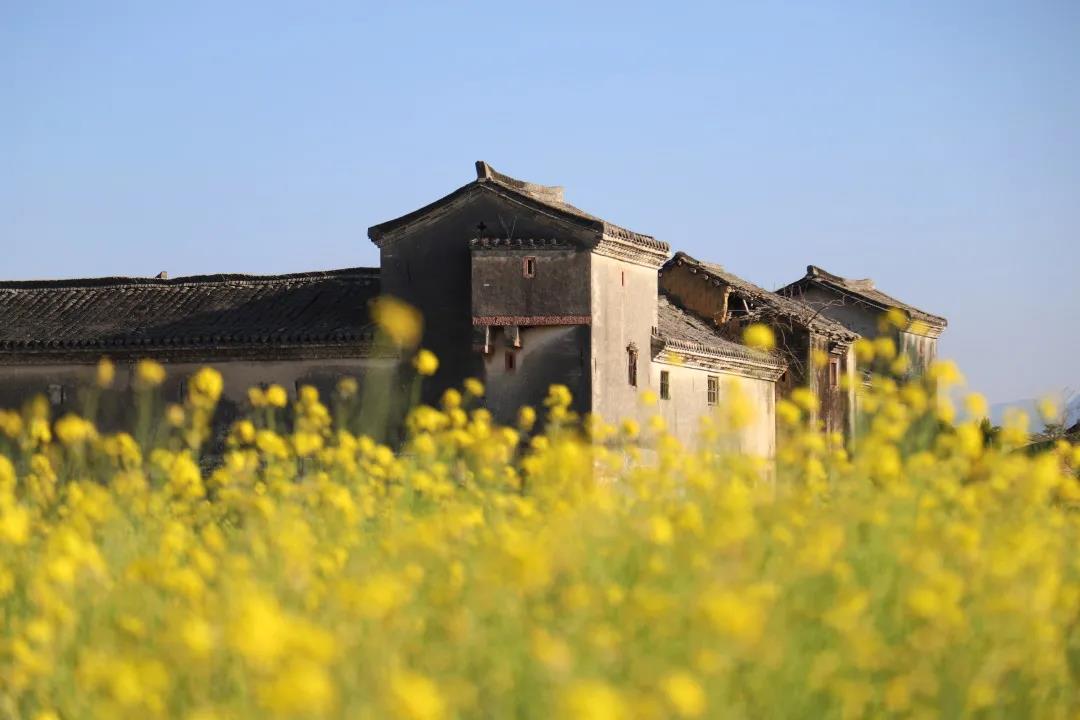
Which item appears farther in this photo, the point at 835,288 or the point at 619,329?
the point at 835,288

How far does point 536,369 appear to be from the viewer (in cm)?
2620

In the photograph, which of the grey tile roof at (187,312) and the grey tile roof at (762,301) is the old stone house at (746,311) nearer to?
the grey tile roof at (762,301)

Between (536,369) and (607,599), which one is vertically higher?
(536,369)

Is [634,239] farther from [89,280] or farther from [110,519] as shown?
[110,519]

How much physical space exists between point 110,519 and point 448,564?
1.97 metres

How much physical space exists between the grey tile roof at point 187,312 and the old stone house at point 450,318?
0.12 ft

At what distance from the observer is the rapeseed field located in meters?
5.02

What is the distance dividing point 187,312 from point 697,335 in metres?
9.72

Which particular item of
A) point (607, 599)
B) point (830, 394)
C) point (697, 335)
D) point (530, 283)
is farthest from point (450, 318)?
point (607, 599)

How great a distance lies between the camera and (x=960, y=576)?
21.0ft

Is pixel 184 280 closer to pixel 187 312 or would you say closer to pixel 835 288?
pixel 187 312

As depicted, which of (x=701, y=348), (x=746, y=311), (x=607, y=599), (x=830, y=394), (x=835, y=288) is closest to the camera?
(x=607, y=599)

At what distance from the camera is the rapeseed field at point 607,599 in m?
5.02

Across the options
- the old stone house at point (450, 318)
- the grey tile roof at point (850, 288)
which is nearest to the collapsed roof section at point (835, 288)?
the grey tile roof at point (850, 288)
